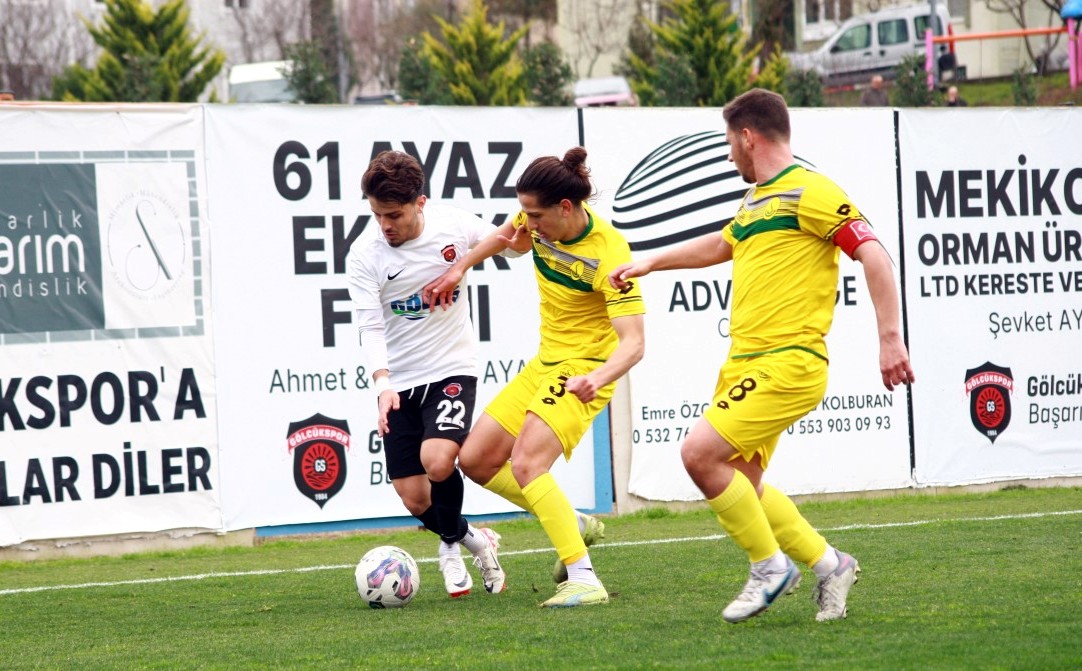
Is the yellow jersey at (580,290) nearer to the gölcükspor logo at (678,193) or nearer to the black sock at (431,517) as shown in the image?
the black sock at (431,517)

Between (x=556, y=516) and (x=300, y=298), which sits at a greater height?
(x=300, y=298)

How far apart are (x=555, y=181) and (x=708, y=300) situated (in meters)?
4.89

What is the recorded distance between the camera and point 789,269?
5.39 metres

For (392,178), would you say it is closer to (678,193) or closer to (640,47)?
(678,193)

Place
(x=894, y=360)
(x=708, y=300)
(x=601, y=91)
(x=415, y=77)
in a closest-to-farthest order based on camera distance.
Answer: (x=894, y=360), (x=708, y=300), (x=415, y=77), (x=601, y=91)

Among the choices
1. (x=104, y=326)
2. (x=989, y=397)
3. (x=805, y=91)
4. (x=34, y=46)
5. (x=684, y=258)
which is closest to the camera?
(x=684, y=258)

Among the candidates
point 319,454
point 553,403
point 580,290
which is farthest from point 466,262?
point 319,454

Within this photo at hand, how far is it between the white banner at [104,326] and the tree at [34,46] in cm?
3010

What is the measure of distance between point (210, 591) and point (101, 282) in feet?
9.45

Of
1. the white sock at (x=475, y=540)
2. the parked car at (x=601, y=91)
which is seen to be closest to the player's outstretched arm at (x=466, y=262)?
the white sock at (x=475, y=540)

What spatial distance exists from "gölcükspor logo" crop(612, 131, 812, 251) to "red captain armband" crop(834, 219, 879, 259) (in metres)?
5.45

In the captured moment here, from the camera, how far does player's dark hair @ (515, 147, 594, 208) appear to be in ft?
20.1

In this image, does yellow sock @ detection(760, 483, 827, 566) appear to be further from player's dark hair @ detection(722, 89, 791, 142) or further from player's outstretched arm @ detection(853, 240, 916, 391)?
player's dark hair @ detection(722, 89, 791, 142)

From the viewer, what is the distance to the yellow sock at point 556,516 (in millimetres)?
6266
